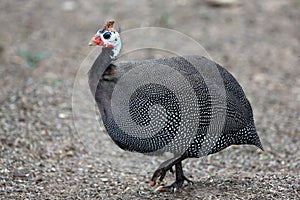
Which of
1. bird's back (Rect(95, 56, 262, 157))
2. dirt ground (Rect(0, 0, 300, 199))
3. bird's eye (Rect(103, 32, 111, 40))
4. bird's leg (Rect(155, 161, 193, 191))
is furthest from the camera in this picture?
dirt ground (Rect(0, 0, 300, 199))

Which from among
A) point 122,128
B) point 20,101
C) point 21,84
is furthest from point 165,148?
point 21,84

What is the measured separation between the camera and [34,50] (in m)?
7.17

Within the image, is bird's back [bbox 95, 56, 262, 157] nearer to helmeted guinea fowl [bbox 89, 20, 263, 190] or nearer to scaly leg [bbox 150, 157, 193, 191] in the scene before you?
helmeted guinea fowl [bbox 89, 20, 263, 190]

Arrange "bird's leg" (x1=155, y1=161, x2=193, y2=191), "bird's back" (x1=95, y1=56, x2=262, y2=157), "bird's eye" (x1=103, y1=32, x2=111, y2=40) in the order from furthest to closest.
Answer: "bird's leg" (x1=155, y1=161, x2=193, y2=191) < "bird's eye" (x1=103, y1=32, x2=111, y2=40) < "bird's back" (x1=95, y1=56, x2=262, y2=157)

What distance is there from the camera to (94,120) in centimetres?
569

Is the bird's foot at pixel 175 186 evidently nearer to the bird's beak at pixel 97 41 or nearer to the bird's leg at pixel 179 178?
the bird's leg at pixel 179 178

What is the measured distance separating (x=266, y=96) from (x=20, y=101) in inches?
122

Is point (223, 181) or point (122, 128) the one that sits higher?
point (122, 128)

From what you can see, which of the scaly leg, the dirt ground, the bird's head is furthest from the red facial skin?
the dirt ground

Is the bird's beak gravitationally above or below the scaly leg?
above

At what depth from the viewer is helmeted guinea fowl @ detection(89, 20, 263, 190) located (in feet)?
12.0

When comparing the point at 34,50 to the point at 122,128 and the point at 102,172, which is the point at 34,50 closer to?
the point at 102,172

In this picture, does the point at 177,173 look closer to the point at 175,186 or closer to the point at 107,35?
the point at 175,186

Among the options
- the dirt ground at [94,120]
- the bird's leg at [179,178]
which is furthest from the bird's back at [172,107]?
the dirt ground at [94,120]
